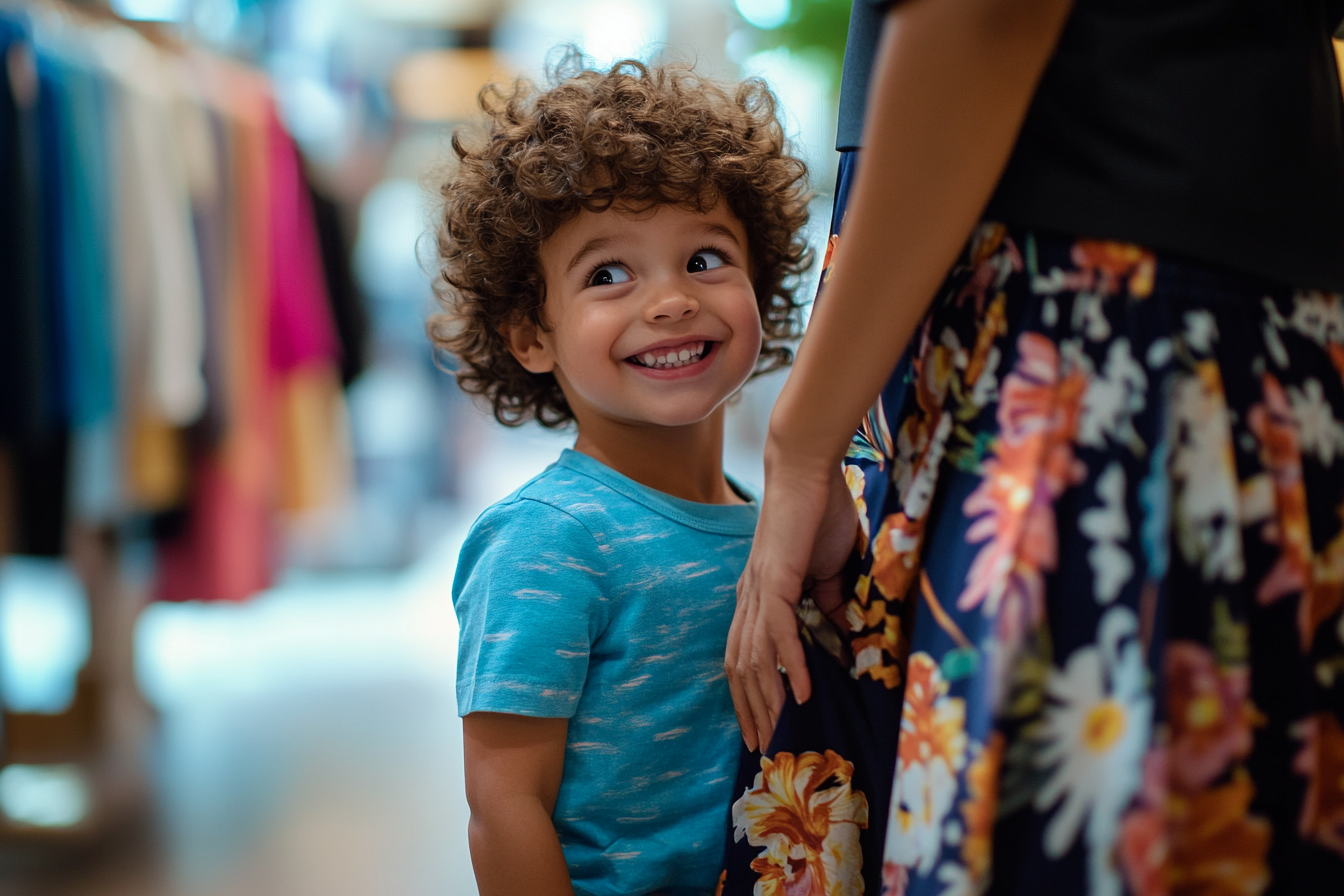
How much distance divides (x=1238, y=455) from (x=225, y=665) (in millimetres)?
2945

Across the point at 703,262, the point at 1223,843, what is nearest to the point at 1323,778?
the point at 1223,843

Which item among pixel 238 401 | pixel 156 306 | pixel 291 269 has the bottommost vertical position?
pixel 238 401

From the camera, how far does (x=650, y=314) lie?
903 mm

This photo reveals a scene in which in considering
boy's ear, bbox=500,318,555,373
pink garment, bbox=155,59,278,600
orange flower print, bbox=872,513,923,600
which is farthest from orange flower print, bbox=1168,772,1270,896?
pink garment, bbox=155,59,278,600

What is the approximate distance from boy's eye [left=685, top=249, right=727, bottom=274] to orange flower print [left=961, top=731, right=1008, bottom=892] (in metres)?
0.54

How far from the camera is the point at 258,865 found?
73.3 inches

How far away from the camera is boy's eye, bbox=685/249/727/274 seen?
0.97m

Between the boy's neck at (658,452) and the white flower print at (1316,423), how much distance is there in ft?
1.76

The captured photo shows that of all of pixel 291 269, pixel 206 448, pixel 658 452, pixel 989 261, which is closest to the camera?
pixel 989 261

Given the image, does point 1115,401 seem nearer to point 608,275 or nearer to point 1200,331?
point 1200,331

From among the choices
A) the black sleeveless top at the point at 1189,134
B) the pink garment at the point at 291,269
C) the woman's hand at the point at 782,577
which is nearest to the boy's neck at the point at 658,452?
the woman's hand at the point at 782,577

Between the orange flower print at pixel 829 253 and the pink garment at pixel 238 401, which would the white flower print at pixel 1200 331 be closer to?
the orange flower print at pixel 829 253

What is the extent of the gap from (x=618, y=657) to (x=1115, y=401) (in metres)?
0.47

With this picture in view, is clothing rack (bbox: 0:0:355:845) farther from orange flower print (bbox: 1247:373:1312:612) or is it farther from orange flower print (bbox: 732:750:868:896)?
orange flower print (bbox: 1247:373:1312:612)
